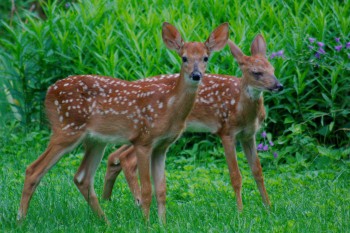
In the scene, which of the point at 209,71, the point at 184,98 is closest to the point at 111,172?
the point at 184,98

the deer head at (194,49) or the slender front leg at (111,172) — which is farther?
the slender front leg at (111,172)

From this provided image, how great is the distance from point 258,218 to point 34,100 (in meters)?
4.82

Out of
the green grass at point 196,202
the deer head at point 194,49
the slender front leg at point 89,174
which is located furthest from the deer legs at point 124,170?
the deer head at point 194,49

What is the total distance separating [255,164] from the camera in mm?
7461

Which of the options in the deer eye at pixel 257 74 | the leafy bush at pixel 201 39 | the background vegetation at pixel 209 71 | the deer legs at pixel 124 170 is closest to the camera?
the background vegetation at pixel 209 71

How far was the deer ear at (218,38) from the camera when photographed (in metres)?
6.94

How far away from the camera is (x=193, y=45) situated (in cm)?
667

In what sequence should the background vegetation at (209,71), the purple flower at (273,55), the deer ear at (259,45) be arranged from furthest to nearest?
the purple flower at (273,55), the deer ear at (259,45), the background vegetation at (209,71)

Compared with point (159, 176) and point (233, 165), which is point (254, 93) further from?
point (159, 176)

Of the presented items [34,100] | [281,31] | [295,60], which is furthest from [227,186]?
[34,100]

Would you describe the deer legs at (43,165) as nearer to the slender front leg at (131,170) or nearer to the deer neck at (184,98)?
the deer neck at (184,98)

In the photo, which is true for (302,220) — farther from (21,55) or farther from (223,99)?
(21,55)

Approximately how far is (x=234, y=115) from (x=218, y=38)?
2.63 ft

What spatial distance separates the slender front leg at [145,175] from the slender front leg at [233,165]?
3.05 feet
